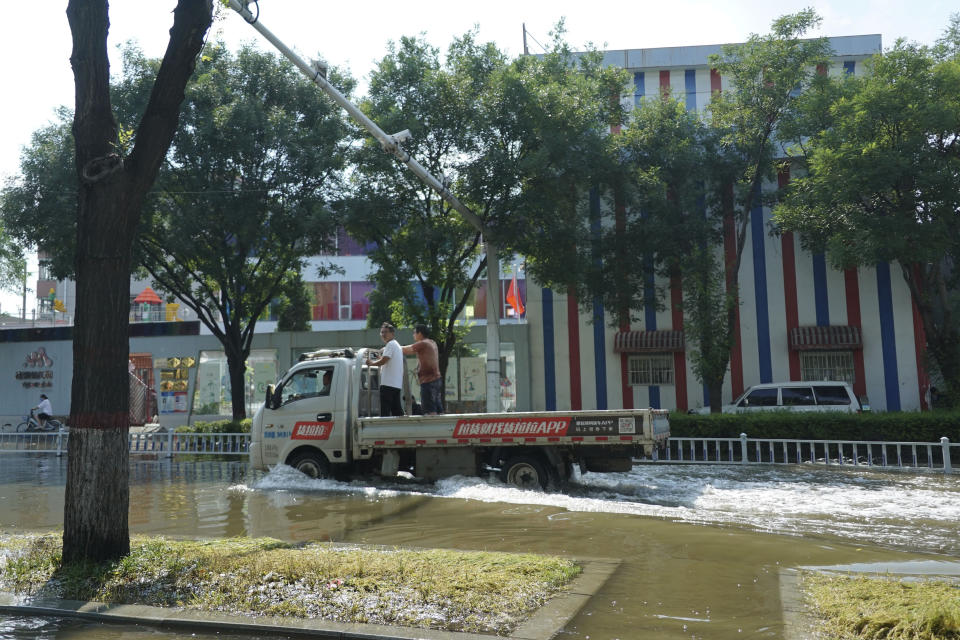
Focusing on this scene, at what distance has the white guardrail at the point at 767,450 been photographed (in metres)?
14.0

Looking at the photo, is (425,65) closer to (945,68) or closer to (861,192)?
(861,192)

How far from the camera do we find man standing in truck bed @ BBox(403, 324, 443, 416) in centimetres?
1208

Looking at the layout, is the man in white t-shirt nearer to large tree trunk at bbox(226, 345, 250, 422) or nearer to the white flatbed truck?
the white flatbed truck

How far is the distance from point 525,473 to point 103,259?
6.51 metres

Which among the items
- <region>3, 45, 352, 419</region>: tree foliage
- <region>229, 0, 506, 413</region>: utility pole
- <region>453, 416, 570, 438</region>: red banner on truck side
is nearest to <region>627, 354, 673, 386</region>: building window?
<region>229, 0, 506, 413</region>: utility pole

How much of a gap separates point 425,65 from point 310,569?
15.7 meters

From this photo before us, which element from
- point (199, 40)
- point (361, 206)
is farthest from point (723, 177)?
point (199, 40)

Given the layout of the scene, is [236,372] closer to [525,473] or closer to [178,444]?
[178,444]

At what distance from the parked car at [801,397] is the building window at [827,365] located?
4.28 m

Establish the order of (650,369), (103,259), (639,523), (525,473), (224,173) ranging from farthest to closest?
(650,369), (224,173), (525,473), (639,523), (103,259)

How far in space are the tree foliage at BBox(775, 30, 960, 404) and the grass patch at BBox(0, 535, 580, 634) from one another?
15.3 metres

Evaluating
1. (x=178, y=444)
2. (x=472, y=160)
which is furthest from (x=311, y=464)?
(x=472, y=160)

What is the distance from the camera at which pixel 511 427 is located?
1081 centimetres

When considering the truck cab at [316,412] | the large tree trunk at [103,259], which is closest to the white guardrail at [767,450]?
the truck cab at [316,412]
